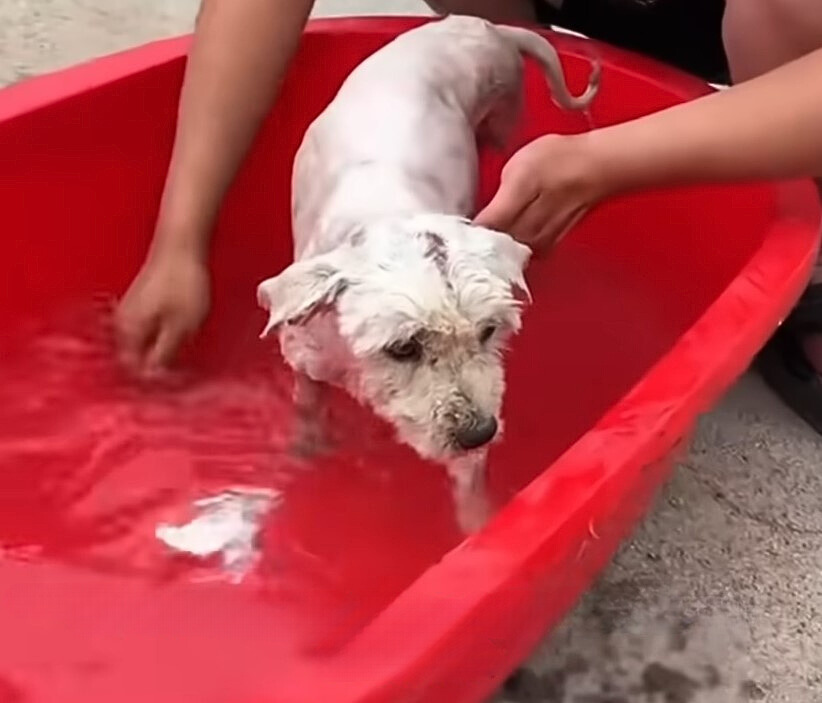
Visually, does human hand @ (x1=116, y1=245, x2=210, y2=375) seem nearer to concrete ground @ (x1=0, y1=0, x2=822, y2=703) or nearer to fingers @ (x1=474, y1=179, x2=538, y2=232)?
fingers @ (x1=474, y1=179, x2=538, y2=232)

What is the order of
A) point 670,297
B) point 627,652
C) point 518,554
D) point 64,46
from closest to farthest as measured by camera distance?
1. point 518,554
2. point 627,652
3. point 670,297
4. point 64,46

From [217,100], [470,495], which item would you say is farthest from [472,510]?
[217,100]

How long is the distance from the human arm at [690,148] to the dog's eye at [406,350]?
13cm

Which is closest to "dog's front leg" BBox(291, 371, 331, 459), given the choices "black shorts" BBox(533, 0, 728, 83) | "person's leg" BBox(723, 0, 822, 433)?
"person's leg" BBox(723, 0, 822, 433)

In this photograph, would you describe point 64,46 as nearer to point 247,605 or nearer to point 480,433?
point 247,605

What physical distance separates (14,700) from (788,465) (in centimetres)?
62

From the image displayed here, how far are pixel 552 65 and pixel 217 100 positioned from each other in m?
0.27

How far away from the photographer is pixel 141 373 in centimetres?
111

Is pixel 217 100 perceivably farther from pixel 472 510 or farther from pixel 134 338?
pixel 472 510

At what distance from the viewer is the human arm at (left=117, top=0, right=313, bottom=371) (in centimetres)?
104

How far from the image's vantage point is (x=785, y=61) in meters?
1.13

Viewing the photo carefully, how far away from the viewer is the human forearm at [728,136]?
0.95m

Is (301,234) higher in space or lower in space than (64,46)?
higher

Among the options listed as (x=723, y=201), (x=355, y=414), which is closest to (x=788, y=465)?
(x=723, y=201)
